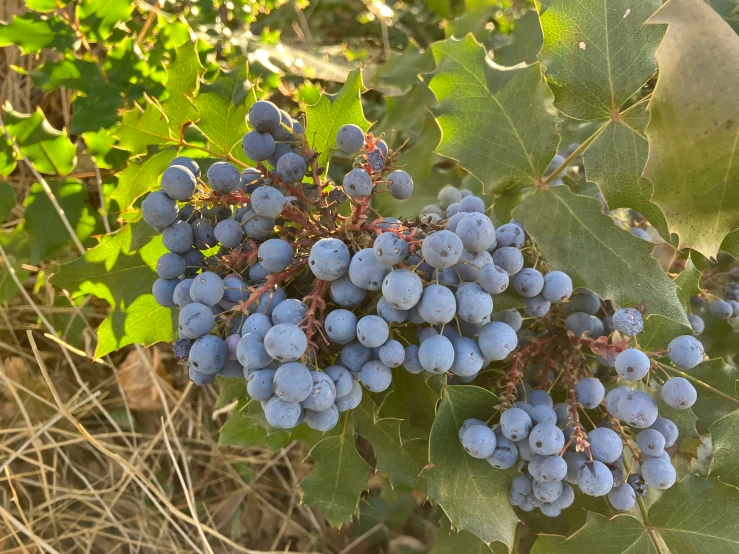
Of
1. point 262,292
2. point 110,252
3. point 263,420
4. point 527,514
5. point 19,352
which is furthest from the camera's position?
point 19,352

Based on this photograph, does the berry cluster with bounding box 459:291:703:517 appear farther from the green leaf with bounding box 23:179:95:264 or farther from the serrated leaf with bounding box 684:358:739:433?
the green leaf with bounding box 23:179:95:264

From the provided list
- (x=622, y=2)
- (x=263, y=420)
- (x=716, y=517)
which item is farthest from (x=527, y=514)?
(x=622, y=2)

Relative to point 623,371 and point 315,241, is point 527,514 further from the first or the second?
point 315,241

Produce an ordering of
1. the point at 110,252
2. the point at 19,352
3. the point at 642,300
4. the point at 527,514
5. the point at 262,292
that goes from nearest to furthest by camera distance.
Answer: the point at 262,292, the point at 642,300, the point at 110,252, the point at 527,514, the point at 19,352

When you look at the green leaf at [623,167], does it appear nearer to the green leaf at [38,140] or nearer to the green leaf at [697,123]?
the green leaf at [697,123]

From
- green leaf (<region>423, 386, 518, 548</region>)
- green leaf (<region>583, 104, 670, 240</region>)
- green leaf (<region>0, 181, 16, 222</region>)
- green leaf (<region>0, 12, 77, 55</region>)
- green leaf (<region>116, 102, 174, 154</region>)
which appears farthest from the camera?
green leaf (<region>0, 181, 16, 222</region>)

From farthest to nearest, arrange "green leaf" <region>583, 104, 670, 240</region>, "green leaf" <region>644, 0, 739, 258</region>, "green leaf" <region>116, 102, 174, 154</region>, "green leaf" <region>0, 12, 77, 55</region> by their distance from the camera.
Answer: "green leaf" <region>0, 12, 77, 55</region> < "green leaf" <region>116, 102, 174, 154</region> < "green leaf" <region>583, 104, 670, 240</region> < "green leaf" <region>644, 0, 739, 258</region>

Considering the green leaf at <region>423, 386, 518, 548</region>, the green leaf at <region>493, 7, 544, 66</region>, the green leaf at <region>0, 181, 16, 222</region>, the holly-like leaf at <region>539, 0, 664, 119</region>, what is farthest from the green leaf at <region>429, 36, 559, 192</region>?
the green leaf at <region>0, 181, 16, 222</region>

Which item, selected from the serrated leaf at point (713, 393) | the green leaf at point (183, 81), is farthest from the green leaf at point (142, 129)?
the serrated leaf at point (713, 393)
